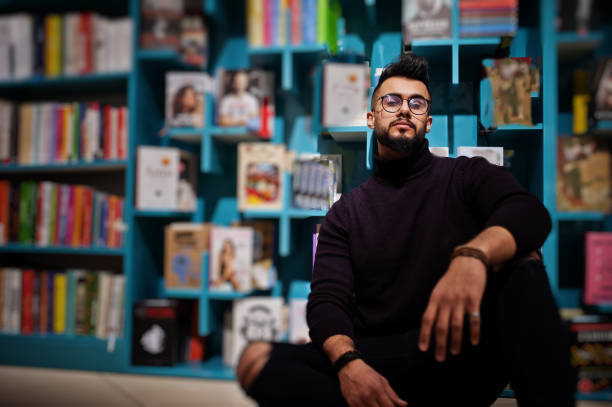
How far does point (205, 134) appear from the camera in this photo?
233 centimetres

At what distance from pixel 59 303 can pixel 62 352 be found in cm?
24

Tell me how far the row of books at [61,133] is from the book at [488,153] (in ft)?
5.96

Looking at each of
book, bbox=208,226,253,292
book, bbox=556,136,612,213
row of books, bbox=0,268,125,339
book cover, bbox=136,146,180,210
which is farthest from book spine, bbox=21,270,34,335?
book, bbox=556,136,612,213

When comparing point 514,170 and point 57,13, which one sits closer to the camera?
point 514,170

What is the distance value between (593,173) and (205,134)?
1729 millimetres

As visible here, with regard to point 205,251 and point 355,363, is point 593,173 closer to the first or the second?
point 355,363

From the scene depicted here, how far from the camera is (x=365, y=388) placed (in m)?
0.87

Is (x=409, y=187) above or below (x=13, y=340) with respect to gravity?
above

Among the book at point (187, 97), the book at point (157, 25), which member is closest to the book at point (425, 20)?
the book at point (187, 97)

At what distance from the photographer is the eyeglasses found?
1.04m

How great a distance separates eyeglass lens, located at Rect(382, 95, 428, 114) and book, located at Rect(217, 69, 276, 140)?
134cm

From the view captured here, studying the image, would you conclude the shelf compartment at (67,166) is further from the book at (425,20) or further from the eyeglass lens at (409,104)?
the eyeglass lens at (409,104)

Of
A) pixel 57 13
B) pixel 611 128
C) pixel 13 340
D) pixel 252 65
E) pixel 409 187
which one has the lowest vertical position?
pixel 13 340

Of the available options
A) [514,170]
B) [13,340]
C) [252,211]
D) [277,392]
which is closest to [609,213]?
[514,170]
